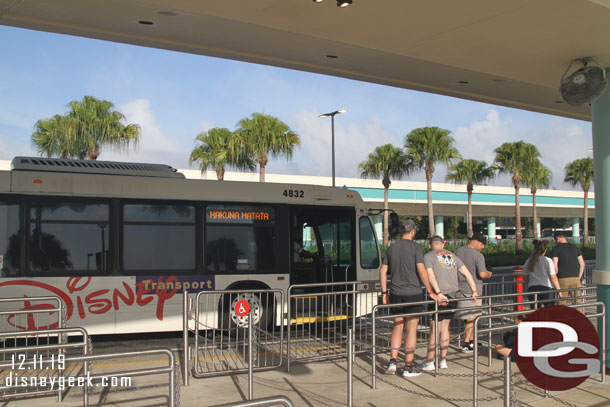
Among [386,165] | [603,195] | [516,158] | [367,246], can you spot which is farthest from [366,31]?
[516,158]

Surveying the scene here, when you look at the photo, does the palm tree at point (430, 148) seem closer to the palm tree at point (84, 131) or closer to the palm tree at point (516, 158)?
the palm tree at point (516, 158)

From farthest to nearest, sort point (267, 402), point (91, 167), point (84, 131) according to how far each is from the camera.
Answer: point (84, 131)
point (91, 167)
point (267, 402)

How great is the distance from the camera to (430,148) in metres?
45.4

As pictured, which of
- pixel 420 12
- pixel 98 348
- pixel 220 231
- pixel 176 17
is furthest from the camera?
pixel 220 231

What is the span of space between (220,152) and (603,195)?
95.8 feet

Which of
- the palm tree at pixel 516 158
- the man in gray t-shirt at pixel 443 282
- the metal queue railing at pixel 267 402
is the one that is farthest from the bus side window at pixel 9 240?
the palm tree at pixel 516 158

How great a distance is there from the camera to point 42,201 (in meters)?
10.8

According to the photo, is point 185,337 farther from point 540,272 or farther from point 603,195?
point 540,272

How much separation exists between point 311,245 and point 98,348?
4.96m

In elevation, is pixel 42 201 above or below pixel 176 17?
below

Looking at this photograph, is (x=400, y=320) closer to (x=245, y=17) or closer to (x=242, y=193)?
(x=245, y=17)

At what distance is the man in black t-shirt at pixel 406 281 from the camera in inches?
318

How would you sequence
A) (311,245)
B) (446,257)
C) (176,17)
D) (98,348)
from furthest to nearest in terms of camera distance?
(311,245)
(98,348)
(446,257)
(176,17)

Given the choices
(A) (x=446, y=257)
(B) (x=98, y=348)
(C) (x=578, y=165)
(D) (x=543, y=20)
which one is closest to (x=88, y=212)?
(B) (x=98, y=348)
